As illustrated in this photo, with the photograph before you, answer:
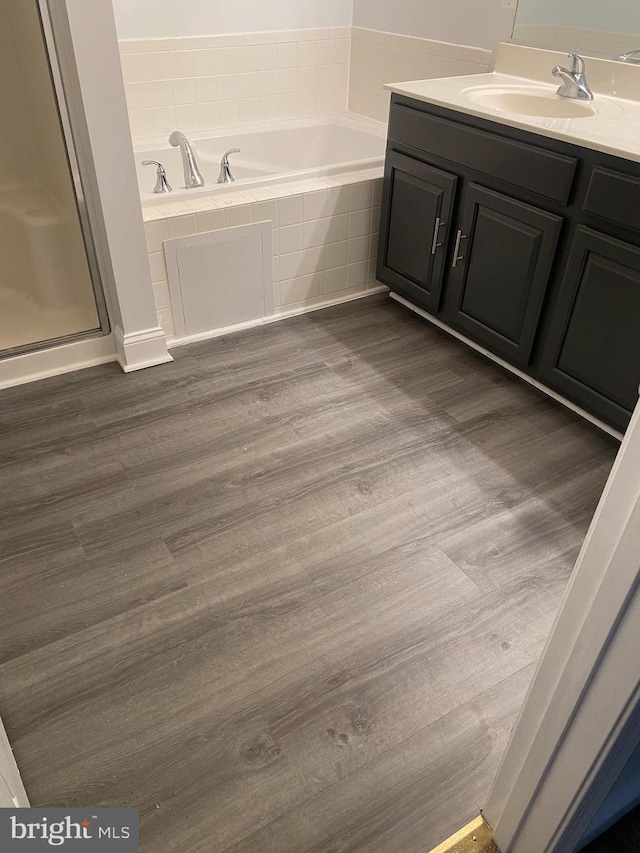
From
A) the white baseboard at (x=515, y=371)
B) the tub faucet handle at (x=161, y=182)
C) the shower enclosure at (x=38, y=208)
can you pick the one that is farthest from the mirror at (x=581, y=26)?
the shower enclosure at (x=38, y=208)

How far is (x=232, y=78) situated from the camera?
3.12 metres

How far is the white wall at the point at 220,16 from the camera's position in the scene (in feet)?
9.13

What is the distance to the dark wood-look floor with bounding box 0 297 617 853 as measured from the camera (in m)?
1.24

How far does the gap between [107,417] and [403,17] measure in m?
2.31

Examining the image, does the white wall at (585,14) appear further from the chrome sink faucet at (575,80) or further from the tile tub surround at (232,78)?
the tile tub surround at (232,78)

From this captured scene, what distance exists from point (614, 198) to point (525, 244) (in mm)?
343

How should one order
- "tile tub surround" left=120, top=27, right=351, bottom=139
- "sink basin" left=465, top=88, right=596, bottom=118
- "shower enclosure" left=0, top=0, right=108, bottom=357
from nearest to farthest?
"shower enclosure" left=0, top=0, right=108, bottom=357 < "sink basin" left=465, top=88, right=596, bottom=118 < "tile tub surround" left=120, top=27, right=351, bottom=139

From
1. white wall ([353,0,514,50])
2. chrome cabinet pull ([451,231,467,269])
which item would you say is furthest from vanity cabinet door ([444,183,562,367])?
white wall ([353,0,514,50])

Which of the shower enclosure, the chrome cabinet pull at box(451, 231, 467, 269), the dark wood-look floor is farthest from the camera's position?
the chrome cabinet pull at box(451, 231, 467, 269)

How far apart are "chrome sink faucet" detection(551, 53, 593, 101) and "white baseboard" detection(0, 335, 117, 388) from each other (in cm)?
182

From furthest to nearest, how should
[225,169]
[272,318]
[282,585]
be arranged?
1. [225,169]
2. [272,318]
3. [282,585]

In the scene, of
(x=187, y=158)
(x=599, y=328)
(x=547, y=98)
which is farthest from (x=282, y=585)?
(x=187, y=158)

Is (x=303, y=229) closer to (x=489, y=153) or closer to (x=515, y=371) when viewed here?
(x=489, y=153)

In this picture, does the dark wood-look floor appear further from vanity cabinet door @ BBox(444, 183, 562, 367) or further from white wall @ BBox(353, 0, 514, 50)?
white wall @ BBox(353, 0, 514, 50)
